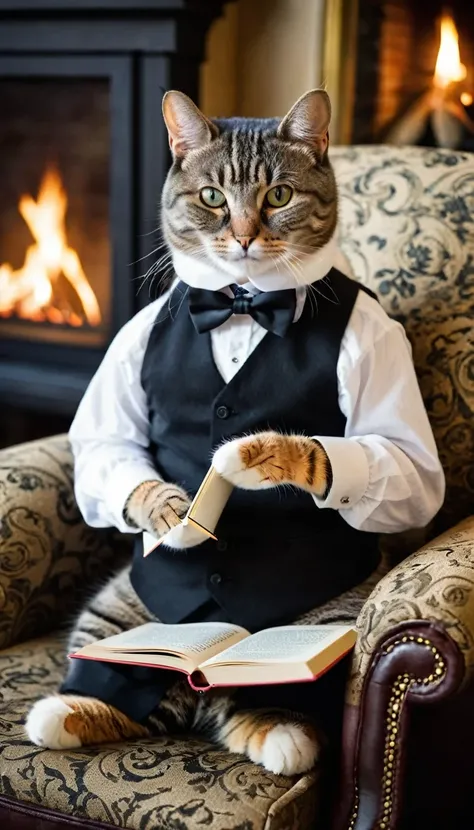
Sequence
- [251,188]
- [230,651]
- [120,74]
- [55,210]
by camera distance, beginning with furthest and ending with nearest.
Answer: [55,210] < [120,74] < [251,188] < [230,651]

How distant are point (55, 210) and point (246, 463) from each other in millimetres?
1334

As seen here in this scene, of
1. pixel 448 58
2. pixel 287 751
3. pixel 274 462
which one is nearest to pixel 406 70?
pixel 448 58

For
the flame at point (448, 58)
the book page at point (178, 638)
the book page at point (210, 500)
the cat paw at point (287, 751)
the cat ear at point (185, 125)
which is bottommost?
the cat paw at point (287, 751)

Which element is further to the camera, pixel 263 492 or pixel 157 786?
pixel 263 492

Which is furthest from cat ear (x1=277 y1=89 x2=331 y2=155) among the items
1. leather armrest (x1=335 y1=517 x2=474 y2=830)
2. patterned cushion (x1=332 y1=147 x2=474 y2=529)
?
leather armrest (x1=335 y1=517 x2=474 y2=830)

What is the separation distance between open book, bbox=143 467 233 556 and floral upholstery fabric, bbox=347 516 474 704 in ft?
0.70

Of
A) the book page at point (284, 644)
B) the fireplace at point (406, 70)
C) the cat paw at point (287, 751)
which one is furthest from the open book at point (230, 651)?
the fireplace at point (406, 70)

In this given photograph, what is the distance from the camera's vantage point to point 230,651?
1.15 metres

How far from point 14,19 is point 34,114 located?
28 cm

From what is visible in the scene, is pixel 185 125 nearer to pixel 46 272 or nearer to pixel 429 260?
pixel 429 260

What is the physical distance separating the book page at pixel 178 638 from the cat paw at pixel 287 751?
0.41 feet

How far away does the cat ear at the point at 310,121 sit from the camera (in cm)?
124

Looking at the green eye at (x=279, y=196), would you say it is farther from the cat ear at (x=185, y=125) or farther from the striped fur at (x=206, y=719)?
the striped fur at (x=206, y=719)

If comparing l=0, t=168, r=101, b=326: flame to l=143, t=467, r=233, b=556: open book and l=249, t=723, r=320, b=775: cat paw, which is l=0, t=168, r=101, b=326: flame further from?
l=249, t=723, r=320, b=775: cat paw
